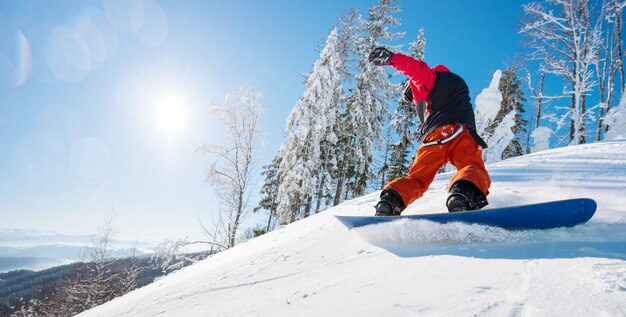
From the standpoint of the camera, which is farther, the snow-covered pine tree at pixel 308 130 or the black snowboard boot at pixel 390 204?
the snow-covered pine tree at pixel 308 130

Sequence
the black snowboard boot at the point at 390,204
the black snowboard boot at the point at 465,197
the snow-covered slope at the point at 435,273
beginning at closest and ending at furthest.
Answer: the snow-covered slope at the point at 435,273 → the black snowboard boot at the point at 465,197 → the black snowboard boot at the point at 390,204

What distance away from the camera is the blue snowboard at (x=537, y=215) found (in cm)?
159

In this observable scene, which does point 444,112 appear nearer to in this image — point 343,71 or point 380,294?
point 380,294

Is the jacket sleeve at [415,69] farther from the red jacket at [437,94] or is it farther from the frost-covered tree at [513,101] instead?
the frost-covered tree at [513,101]

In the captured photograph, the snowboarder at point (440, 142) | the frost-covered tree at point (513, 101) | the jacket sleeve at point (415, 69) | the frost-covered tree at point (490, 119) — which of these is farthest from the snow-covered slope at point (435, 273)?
the frost-covered tree at point (513, 101)

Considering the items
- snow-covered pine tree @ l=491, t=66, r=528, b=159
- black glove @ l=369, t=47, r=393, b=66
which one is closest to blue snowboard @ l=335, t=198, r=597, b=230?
black glove @ l=369, t=47, r=393, b=66

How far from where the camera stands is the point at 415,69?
2.80 m

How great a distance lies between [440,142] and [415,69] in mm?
752

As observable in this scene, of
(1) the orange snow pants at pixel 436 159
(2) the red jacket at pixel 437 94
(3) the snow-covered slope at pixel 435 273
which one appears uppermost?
(2) the red jacket at pixel 437 94

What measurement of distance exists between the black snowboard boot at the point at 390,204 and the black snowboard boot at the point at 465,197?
1.23 feet

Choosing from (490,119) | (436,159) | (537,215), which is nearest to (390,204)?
(436,159)

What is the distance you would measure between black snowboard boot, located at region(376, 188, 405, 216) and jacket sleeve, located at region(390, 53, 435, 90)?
1.17m

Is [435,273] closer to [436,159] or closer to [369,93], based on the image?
[436,159]

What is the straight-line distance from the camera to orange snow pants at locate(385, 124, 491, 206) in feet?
A: 7.59
